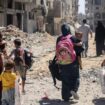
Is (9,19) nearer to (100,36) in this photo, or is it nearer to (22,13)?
(22,13)

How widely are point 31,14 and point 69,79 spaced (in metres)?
51.9

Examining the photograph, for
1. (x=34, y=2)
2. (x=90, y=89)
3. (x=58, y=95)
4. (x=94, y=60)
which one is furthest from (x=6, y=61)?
(x=34, y=2)

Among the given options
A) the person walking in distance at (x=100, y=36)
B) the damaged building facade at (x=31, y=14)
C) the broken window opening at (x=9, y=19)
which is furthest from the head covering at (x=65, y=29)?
the broken window opening at (x=9, y=19)

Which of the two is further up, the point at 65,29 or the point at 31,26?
the point at 65,29

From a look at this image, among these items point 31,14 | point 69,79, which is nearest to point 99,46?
point 69,79

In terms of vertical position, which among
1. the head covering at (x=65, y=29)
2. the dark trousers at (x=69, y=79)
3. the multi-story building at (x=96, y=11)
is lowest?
the multi-story building at (x=96, y=11)

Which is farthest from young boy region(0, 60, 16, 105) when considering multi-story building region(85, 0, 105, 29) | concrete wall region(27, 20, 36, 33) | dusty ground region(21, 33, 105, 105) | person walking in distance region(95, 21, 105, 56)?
multi-story building region(85, 0, 105, 29)

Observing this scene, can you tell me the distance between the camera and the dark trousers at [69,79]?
29.2 ft

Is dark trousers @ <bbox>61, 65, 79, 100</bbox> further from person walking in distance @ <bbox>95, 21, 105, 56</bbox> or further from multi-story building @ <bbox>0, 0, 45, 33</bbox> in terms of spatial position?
multi-story building @ <bbox>0, 0, 45, 33</bbox>

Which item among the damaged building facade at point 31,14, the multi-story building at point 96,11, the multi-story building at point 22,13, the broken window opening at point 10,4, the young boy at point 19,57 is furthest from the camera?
the multi-story building at point 96,11

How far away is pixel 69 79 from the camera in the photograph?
895 centimetres

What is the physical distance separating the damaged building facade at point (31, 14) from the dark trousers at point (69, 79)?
3768 centimetres

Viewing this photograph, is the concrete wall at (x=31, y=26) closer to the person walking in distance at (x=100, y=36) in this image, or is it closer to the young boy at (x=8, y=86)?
the person walking in distance at (x=100, y=36)

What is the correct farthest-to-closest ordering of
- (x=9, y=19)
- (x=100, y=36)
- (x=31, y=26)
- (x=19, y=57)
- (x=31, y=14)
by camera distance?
Result: 1. (x=31, y=14)
2. (x=31, y=26)
3. (x=9, y=19)
4. (x=100, y=36)
5. (x=19, y=57)
